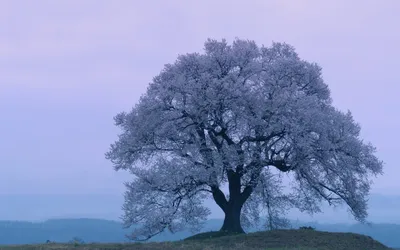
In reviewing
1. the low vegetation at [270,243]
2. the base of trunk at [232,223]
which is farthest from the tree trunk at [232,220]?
the low vegetation at [270,243]

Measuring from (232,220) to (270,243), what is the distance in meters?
5.91

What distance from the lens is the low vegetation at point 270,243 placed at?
2844cm

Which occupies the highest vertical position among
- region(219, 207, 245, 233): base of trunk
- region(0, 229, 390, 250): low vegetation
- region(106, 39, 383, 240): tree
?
region(106, 39, 383, 240): tree

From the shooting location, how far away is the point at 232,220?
3491 centimetres

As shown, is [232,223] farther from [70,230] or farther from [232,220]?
[70,230]

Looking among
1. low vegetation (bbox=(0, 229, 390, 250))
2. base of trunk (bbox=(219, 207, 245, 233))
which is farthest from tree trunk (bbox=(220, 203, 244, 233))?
low vegetation (bbox=(0, 229, 390, 250))

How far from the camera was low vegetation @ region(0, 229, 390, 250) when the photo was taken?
28438mm

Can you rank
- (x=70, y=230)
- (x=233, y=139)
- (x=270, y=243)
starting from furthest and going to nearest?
(x=70, y=230) → (x=233, y=139) → (x=270, y=243)

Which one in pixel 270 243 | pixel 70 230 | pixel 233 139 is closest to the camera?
pixel 270 243

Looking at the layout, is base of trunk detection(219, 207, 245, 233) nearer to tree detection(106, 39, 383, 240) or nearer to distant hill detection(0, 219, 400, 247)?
tree detection(106, 39, 383, 240)

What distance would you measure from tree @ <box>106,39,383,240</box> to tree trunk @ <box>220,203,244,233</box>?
0.05m

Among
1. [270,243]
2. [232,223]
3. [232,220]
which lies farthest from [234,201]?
[270,243]

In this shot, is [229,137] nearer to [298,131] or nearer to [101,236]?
[298,131]

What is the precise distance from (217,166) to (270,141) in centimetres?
327
